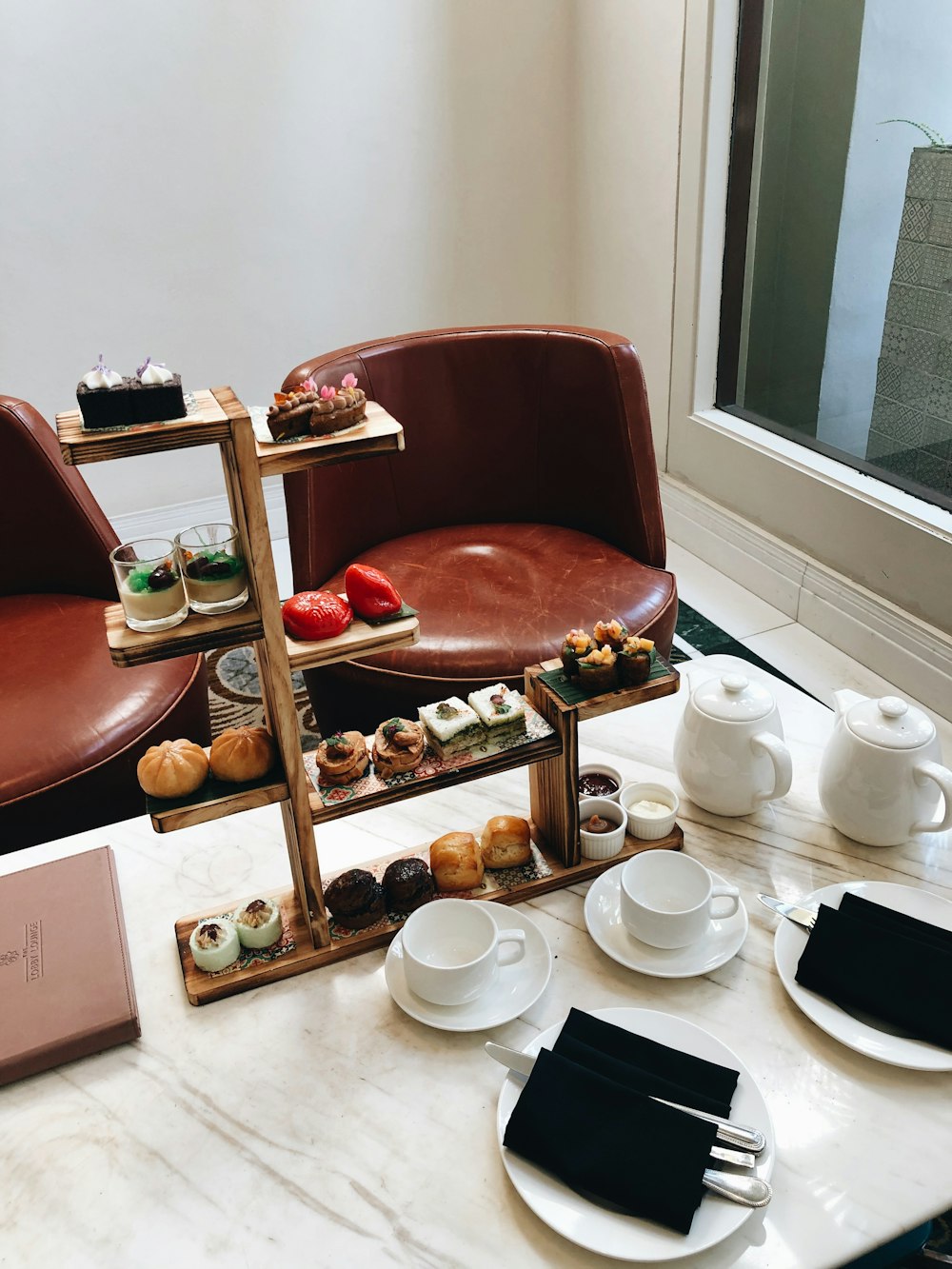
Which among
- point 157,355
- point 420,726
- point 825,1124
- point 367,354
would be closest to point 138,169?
point 157,355

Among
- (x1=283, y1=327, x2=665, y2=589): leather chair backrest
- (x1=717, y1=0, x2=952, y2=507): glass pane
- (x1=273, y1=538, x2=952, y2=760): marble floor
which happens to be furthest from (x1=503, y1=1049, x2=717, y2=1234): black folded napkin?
(x1=717, y1=0, x2=952, y2=507): glass pane

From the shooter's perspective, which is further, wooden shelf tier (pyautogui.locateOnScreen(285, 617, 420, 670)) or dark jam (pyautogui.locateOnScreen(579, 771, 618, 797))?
dark jam (pyautogui.locateOnScreen(579, 771, 618, 797))

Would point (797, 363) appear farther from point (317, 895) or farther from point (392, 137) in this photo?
point (317, 895)

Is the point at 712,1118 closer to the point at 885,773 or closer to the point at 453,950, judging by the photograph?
the point at 453,950

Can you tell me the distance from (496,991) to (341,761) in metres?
0.27

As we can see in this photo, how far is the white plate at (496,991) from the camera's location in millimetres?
947

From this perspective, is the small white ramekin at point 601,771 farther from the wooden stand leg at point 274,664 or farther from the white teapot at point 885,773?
the wooden stand leg at point 274,664

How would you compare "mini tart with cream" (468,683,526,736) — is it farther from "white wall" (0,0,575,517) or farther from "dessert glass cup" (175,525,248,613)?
"white wall" (0,0,575,517)

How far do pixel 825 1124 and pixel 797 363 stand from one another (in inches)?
82.5

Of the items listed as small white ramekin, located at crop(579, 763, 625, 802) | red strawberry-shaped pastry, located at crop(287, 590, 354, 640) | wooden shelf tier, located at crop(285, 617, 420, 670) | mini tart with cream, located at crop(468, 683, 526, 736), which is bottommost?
small white ramekin, located at crop(579, 763, 625, 802)

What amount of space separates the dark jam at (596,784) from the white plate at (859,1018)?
246mm

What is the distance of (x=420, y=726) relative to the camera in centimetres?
108

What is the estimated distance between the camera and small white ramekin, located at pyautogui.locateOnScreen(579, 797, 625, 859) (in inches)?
44.1

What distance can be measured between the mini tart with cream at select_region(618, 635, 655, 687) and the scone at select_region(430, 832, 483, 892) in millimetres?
249
